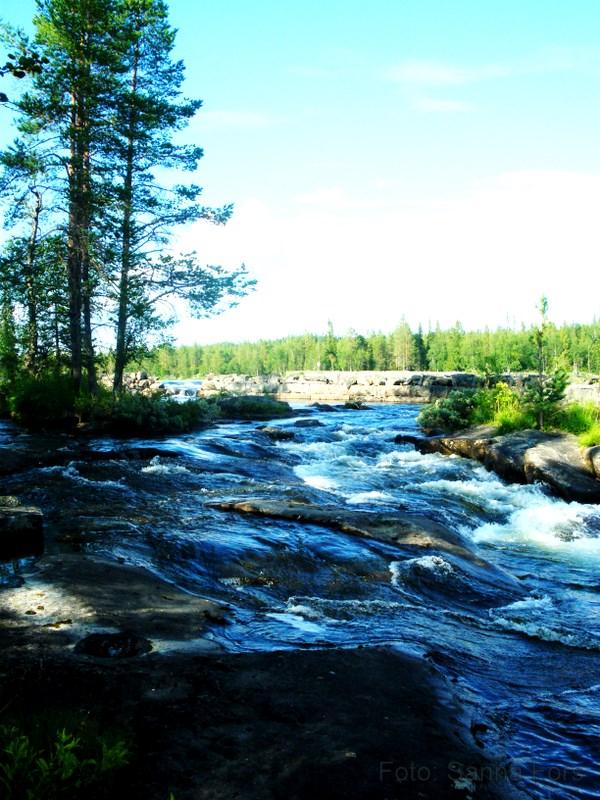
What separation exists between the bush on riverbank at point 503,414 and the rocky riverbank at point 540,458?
2.08 ft

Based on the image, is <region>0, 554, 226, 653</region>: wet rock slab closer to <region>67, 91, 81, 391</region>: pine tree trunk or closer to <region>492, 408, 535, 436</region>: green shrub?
<region>492, 408, 535, 436</region>: green shrub

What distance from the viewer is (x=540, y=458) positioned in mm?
14219

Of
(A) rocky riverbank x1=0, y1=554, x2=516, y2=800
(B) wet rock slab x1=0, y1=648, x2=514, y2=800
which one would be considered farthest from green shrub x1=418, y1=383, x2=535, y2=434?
(B) wet rock slab x1=0, y1=648, x2=514, y2=800

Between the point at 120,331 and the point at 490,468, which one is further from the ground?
the point at 120,331

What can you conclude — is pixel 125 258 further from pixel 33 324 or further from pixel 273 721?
pixel 273 721

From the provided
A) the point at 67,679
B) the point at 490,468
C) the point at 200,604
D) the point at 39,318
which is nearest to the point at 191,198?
the point at 39,318

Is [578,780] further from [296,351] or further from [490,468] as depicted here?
[296,351]

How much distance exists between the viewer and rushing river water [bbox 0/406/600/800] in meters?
4.11

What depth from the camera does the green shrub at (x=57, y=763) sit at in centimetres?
225

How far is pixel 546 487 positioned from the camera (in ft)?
44.7

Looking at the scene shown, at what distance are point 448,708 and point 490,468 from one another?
13152mm

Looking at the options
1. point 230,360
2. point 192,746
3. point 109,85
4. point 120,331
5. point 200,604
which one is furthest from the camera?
point 230,360

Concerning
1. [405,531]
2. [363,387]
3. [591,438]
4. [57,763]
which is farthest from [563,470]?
[363,387]

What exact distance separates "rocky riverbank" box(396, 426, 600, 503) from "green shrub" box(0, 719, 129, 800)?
41.3ft
